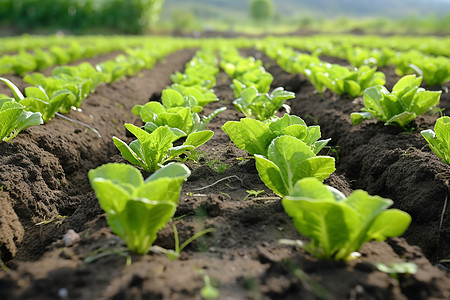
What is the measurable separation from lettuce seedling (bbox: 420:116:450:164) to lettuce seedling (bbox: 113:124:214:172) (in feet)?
4.95

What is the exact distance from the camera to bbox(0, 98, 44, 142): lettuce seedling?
8.92ft

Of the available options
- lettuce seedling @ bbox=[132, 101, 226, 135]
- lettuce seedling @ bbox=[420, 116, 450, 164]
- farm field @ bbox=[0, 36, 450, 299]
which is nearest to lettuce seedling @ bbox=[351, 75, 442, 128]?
farm field @ bbox=[0, 36, 450, 299]

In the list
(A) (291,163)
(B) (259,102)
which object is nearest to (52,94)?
(B) (259,102)

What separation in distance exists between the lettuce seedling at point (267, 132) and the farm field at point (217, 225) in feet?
0.88

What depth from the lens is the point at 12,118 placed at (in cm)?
278

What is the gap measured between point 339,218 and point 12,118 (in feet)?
7.68

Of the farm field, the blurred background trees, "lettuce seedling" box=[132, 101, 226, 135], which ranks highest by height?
"lettuce seedling" box=[132, 101, 226, 135]

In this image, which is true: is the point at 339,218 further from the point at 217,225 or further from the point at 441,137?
the point at 441,137

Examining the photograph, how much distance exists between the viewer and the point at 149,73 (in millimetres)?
8125

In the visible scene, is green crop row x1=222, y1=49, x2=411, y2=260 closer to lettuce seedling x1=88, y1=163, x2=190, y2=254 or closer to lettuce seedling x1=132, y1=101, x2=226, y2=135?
lettuce seedling x1=88, y1=163, x2=190, y2=254

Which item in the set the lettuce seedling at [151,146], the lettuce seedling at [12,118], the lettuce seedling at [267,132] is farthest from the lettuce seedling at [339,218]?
the lettuce seedling at [12,118]

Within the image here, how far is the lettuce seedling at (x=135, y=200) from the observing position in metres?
1.60

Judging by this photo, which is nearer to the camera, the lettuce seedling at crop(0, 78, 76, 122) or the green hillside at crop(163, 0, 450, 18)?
the lettuce seedling at crop(0, 78, 76, 122)

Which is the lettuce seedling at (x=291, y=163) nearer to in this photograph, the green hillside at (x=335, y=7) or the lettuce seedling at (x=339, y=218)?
the lettuce seedling at (x=339, y=218)
